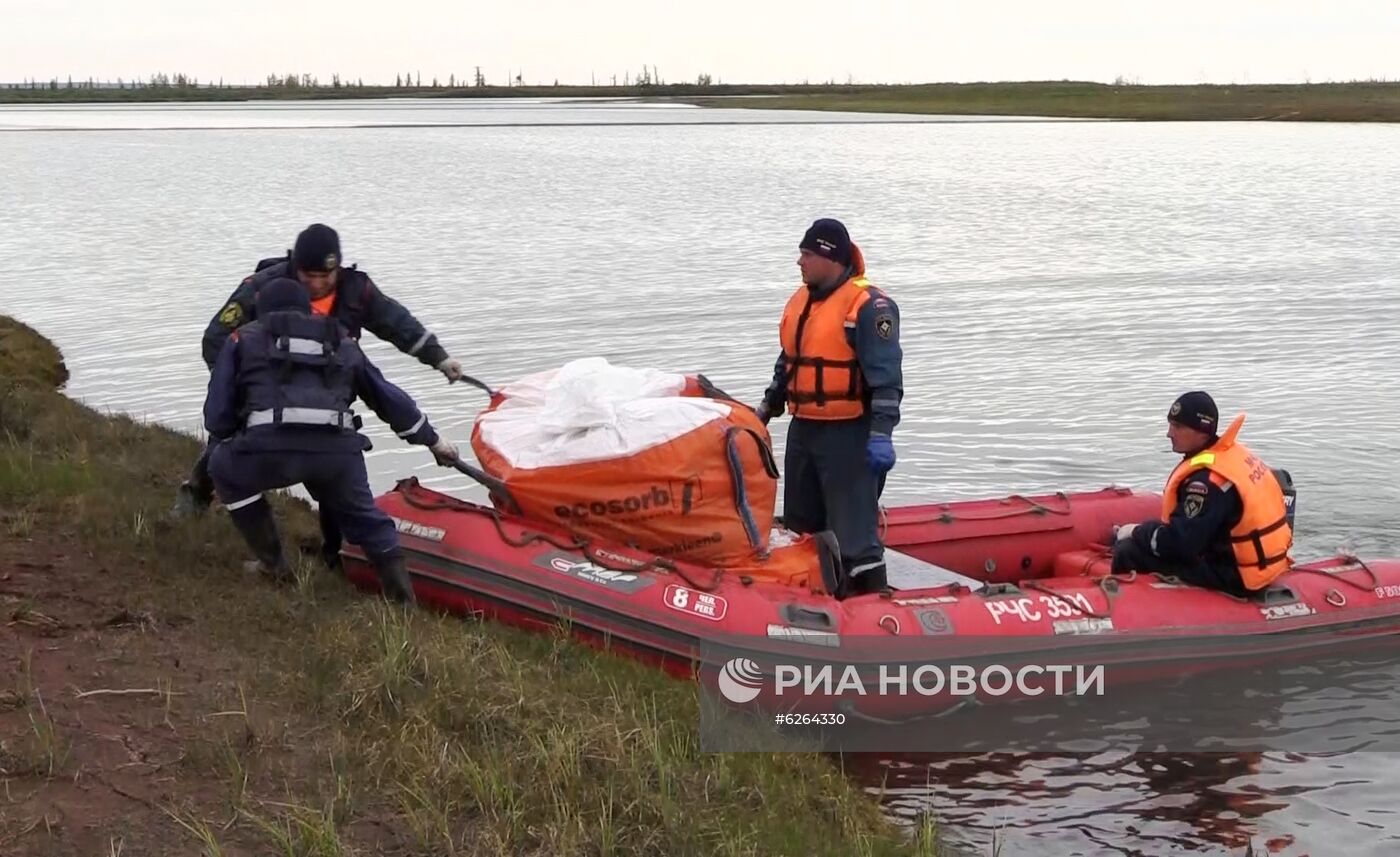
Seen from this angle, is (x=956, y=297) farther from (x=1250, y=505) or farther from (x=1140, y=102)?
(x=1140, y=102)

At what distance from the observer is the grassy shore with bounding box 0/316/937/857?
4.03 m

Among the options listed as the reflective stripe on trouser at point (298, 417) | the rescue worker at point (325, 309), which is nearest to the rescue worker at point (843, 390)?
the rescue worker at point (325, 309)

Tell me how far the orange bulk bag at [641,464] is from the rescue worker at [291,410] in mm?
737

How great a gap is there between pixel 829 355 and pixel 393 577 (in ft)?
7.02

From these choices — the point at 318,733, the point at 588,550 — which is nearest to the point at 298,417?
the point at 588,550

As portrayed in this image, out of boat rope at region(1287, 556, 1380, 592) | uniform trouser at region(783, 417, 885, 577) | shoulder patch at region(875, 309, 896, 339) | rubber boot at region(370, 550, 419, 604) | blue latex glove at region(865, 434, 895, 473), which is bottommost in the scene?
boat rope at region(1287, 556, 1380, 592)

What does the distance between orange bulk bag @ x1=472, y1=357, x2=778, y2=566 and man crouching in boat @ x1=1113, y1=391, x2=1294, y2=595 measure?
1861mm

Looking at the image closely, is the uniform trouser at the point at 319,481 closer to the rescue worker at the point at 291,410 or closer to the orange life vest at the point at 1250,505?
the rescue worker at the point at 291,410

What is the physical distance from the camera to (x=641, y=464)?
651cm

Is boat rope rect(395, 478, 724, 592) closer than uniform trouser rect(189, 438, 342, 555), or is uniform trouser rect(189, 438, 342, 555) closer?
boat rope rect(395, 478, 724, 592)

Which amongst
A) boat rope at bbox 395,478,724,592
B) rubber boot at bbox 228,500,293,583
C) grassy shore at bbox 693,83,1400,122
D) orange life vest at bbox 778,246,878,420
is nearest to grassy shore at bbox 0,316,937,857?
rubber boot at bbox 228,500,293,583

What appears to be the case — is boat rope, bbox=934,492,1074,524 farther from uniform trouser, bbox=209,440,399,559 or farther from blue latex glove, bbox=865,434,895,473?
uniform trouser, bbox=209,440,399,559

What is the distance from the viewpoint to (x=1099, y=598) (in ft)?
22.8

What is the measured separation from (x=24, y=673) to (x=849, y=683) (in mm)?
3307
